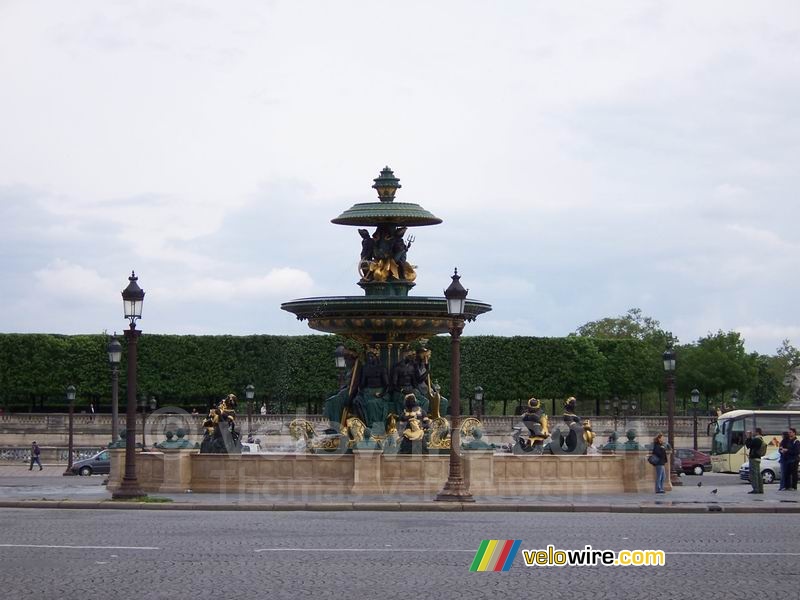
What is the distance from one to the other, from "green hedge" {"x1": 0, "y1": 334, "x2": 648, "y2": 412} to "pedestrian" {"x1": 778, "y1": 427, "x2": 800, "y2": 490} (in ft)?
156

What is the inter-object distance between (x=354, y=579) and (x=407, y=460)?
1392cm

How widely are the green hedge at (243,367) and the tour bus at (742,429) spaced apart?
24644mm

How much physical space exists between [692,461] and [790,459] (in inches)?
892

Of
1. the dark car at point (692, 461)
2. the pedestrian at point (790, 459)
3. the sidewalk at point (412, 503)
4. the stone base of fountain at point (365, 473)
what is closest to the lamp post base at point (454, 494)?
the sidewalk at point (412, 503)

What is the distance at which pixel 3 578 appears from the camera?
45.3ft

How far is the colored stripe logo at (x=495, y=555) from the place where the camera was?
15.0 meters

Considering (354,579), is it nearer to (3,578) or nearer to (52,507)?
(3,578)

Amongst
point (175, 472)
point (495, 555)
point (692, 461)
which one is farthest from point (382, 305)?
point (692, 461)

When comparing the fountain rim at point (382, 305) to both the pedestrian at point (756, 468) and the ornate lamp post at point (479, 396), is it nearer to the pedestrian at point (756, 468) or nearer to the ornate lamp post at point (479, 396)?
the pedestrian at point (756, 468)

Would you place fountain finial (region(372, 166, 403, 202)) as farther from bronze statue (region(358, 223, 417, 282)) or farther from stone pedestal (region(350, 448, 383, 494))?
stone pedestal (region(350, 448, 383, 494))

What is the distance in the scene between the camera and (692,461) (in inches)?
2131

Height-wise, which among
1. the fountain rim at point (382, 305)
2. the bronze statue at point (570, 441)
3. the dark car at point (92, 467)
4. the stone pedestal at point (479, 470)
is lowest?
the dark car at point (92, 467)

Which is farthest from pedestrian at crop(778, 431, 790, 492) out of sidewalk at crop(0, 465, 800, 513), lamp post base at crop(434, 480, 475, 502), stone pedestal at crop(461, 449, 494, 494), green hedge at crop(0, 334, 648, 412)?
green hedge at crop(0, 334, 648, 412)

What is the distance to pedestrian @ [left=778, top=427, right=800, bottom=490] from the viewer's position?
103 ft
